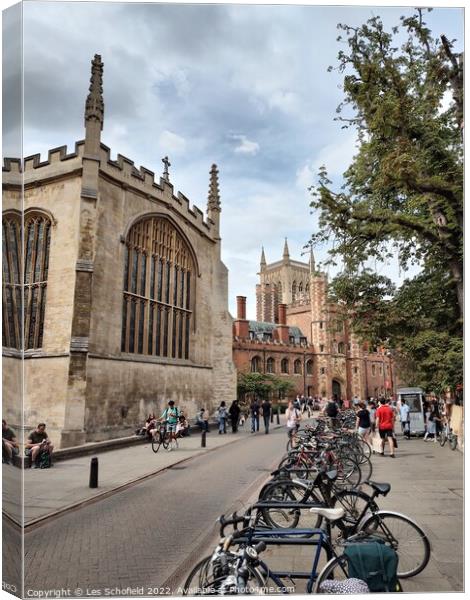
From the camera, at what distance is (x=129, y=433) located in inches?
481

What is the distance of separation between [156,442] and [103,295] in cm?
456

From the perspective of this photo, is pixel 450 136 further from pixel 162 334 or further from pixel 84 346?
pixel 162 334

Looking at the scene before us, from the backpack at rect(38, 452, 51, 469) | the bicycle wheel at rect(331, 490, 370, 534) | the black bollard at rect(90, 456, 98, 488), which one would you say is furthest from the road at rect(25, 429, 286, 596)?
the bicycle wheel at rect(331, 490, 370, 534)

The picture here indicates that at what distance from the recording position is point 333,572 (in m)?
3.67

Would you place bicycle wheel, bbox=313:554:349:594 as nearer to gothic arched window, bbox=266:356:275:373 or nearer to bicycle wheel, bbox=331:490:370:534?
bicycle wheel, bbox=331:490:370:534

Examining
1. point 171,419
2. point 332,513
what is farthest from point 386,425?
point 332,513

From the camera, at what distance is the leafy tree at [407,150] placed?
20.7 feet

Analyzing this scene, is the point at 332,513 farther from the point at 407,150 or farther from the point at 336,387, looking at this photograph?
the point at 336,387

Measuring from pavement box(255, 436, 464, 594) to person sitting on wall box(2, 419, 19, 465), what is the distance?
2.74 metres

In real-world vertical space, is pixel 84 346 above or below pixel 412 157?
below

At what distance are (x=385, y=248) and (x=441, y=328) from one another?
2352 mm

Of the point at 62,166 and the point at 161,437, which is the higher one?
the point at 62,166

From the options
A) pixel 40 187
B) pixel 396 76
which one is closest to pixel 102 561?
pixel 40 187

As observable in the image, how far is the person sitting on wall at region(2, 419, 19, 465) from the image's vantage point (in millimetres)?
4559
